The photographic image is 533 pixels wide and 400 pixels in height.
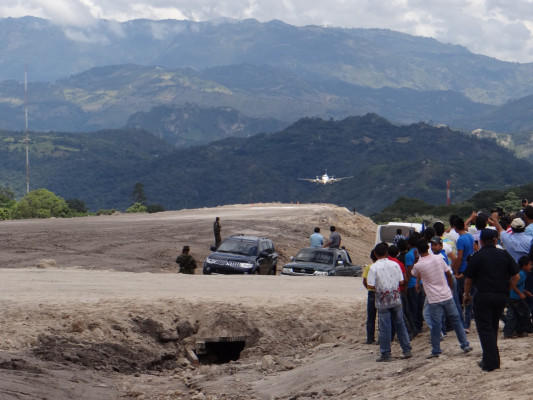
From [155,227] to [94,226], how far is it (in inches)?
117

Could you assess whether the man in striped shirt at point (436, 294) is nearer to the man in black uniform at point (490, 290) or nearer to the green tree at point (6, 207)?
the man in black uniform at point (490, 290)

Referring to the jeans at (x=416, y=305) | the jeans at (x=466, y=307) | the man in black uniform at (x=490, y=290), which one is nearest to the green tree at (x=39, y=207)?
the jeans at (x=416, y=305)

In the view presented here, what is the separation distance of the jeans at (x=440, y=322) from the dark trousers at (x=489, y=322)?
1.41 meters

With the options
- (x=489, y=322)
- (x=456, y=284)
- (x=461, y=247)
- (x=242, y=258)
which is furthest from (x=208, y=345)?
(x=242, y=258)

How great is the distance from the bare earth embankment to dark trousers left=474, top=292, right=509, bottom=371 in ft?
0.93

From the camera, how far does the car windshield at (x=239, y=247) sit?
92.8ft

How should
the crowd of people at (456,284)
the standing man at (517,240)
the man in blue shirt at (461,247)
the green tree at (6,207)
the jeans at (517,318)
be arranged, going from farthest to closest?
1. the green tree at (6,207)
2. the man in blue shirt at (461,247)
3. the standing man at (517,240)
4. the jeans at (517,318)
5. the crowd of people at (456,284)

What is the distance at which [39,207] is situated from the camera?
7656 cm

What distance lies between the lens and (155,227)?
44.1m

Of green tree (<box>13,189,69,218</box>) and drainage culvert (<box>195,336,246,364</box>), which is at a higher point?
green tree (<box>13,189,69,218</box>)

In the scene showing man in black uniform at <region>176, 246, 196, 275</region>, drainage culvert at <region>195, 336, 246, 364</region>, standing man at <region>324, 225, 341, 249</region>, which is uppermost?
standing man at <region>324, 225, 341, 249</region>

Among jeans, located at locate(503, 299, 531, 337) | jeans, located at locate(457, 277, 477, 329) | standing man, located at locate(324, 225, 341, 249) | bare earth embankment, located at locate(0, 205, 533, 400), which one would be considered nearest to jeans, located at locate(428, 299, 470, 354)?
bare earth embankment, located at locate(0, 205, 533, 400)

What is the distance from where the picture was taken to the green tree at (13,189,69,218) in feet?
240

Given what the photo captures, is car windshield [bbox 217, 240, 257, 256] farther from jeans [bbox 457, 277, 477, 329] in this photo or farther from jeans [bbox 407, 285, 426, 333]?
jeans [bbox 457, 277, 477, 329]
